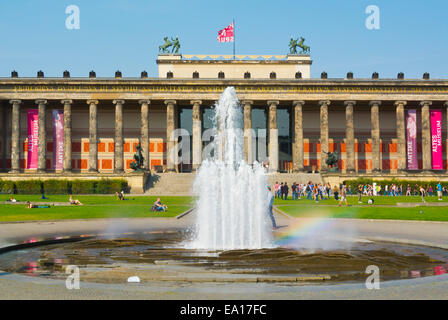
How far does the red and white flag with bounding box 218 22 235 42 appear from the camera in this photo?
66.6 m

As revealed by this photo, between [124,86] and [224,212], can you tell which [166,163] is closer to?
[124,86]

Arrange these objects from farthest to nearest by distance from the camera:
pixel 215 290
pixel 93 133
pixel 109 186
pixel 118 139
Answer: pixel 118 139
pixel 93 133
pixel 109 186
pixel 215 290

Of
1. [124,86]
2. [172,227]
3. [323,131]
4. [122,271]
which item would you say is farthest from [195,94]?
[122,271]

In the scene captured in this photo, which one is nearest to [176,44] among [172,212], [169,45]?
[169,45]

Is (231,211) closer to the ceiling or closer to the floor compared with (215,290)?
closer to the ceiling

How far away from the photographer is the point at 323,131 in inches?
2699

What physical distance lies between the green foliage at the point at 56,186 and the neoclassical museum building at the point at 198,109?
21.6 feet

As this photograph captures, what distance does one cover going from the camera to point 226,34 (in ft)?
219

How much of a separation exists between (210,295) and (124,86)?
6207 cm

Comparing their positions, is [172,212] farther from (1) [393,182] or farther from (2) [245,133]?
(2) [245,133]

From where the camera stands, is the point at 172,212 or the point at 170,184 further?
the point at 170,184

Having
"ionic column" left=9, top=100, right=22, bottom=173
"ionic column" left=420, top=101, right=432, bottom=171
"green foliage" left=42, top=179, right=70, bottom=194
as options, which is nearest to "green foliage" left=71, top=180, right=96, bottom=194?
"green foliage" left=42, top=179, right=70, bottom=194

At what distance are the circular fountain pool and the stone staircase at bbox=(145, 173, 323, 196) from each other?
40446 mm

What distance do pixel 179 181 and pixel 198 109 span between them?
1208cm
